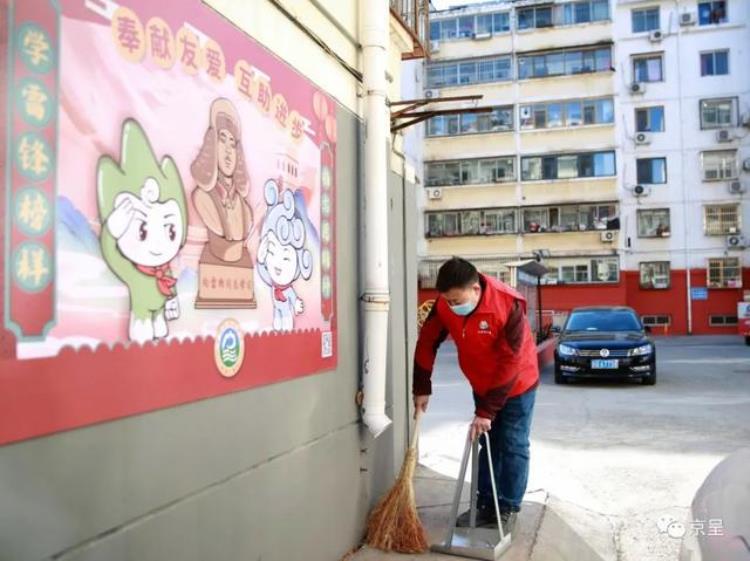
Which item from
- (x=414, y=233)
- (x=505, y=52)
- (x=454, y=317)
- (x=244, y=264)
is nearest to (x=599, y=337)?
(x=414, y=233)

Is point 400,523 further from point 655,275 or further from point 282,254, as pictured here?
point 655,275

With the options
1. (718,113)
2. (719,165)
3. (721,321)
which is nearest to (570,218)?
(719,165)

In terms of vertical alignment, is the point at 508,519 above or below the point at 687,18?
below

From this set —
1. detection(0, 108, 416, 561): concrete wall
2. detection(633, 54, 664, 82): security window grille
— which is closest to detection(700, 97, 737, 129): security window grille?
detection(633, 54, 664, 82): security window grille

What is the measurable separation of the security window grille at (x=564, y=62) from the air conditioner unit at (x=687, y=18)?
3.25m

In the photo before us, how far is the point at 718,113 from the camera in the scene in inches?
1187

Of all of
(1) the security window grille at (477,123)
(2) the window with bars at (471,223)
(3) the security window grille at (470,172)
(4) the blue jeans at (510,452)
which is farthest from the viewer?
(1) the security window grille at (477,123)

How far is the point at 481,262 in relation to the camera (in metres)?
31.8

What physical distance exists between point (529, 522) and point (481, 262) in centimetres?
2752

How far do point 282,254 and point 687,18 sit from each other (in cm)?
3281

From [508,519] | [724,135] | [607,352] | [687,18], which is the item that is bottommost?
[508,519]

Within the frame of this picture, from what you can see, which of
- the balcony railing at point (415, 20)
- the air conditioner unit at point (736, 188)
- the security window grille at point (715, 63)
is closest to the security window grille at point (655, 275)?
the air conditioner unit at point (736, 188)

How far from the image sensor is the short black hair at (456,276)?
12.8 feet

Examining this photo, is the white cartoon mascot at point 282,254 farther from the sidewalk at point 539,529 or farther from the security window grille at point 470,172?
the security window grille at point 470,172
